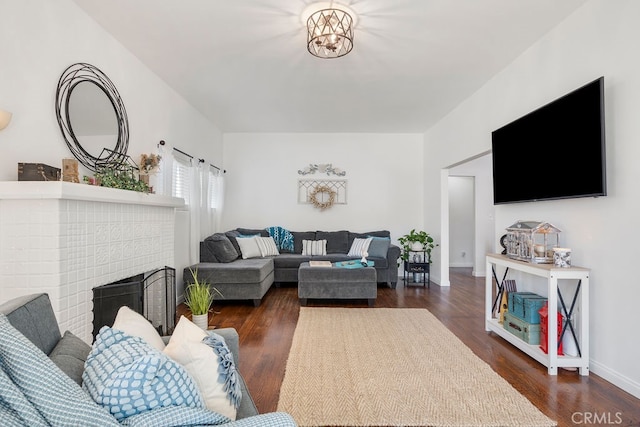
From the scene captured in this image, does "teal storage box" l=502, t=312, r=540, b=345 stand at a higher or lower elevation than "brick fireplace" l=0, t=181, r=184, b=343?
lower

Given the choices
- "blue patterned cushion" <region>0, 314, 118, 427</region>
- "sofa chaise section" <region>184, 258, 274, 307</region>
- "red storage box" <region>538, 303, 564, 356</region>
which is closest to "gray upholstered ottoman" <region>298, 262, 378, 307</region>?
"sofa chaise section" <region>184, 258, 274, 307</region>

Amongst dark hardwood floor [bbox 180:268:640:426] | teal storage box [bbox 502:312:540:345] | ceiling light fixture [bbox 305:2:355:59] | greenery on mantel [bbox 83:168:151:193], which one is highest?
ceiling light fixture [bbox 305:2:355:59]

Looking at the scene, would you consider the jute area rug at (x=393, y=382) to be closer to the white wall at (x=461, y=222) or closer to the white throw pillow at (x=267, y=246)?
the white throw pillow at (x=267, y=246)

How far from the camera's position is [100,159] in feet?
9.05

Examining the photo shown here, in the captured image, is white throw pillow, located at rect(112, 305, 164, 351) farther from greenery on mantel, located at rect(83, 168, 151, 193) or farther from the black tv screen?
the black tv screen

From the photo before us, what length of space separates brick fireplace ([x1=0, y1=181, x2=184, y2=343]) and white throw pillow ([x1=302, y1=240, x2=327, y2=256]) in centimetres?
353

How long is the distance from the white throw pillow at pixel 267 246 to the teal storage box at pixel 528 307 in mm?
3616

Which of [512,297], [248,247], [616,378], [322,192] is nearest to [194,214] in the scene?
[248,247]

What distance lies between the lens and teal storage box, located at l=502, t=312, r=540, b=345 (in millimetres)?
2625

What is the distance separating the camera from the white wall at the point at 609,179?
2.11 metres

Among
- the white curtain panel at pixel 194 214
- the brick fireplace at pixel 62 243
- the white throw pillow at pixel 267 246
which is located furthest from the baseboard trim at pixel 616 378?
the white curtain panel at pixel 194 214

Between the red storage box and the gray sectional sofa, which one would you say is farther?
the gray sectional sofa

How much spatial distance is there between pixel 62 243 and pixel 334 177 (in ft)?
15.5

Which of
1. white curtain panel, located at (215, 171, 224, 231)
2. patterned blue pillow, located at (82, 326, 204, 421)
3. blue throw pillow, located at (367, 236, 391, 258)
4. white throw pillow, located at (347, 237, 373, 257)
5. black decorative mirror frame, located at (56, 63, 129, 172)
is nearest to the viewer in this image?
patterned blue pillow, located at (82, 326, 204, 421)
